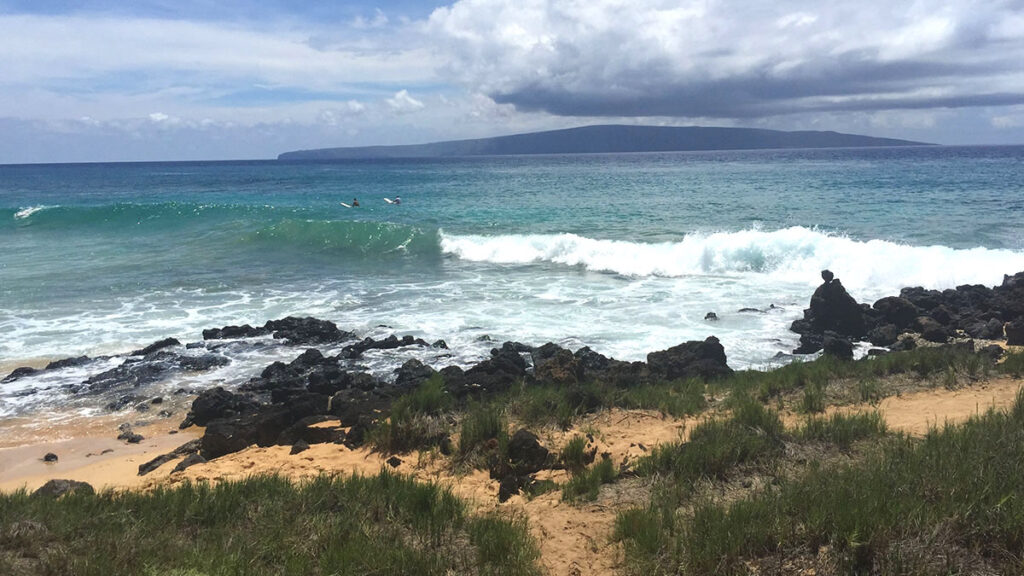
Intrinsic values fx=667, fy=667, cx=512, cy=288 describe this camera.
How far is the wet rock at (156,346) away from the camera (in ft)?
44.1

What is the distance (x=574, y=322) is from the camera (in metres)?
15.8

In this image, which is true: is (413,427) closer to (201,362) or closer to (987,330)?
(201,362)

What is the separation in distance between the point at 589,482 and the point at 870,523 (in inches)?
91.9

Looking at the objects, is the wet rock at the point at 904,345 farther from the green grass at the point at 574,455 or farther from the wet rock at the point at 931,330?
the green grass at the point at 574,455

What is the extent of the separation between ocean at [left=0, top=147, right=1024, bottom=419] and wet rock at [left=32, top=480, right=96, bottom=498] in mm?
4659

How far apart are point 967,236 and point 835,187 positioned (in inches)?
958

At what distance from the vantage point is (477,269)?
79.9 ft

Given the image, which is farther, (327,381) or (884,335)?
(884,335)

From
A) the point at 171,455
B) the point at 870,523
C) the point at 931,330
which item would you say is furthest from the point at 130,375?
the point at 931,330

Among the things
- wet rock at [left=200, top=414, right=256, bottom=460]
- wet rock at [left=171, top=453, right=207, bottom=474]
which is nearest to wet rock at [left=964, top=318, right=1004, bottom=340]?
wet rock at [left=200, top=414, right=256, bottom=460]

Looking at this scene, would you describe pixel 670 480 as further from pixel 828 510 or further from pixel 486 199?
pixel 486 199

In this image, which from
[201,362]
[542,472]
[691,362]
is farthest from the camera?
[201,362]

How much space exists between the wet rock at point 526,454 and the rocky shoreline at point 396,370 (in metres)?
0.01

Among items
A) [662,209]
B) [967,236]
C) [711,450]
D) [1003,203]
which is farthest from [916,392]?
[1003,203]
